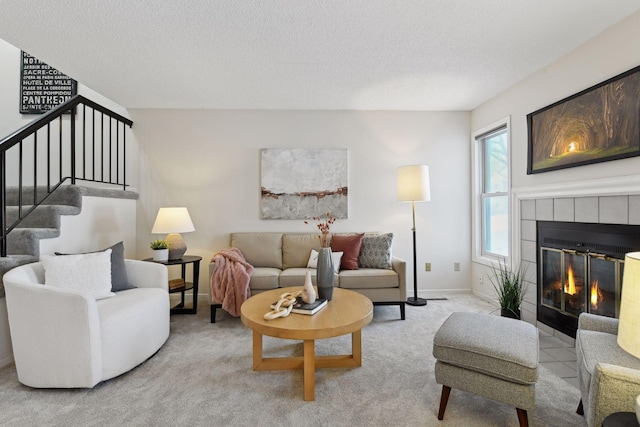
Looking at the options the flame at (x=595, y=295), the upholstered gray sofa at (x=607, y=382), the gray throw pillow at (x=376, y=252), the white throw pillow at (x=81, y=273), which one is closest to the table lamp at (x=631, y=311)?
the upholstered gray sofa at (x=607, y=382)

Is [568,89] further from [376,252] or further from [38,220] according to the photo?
[38,220]

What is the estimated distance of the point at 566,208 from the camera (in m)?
2.59

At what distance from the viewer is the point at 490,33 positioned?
2287 mm

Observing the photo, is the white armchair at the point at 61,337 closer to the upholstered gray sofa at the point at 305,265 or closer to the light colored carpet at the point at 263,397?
the light colored carpet at the point at 263,397

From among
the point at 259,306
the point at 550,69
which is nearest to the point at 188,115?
the point at 259,306

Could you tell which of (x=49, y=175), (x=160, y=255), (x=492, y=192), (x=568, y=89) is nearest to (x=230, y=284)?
(x=160, y=255)

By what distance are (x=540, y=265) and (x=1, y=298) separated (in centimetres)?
426

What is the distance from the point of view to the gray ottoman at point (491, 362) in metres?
1.48

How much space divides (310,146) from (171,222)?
73.0 inches

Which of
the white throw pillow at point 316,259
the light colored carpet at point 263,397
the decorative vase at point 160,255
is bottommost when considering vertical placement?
the light colored carpet at point 263,397

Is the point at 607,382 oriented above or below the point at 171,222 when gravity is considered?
below

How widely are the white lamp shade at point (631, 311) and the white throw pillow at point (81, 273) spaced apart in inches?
110

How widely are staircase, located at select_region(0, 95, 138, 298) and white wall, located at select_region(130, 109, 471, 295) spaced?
1.12 feet

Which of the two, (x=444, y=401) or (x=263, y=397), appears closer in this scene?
(x=444, y=401)
